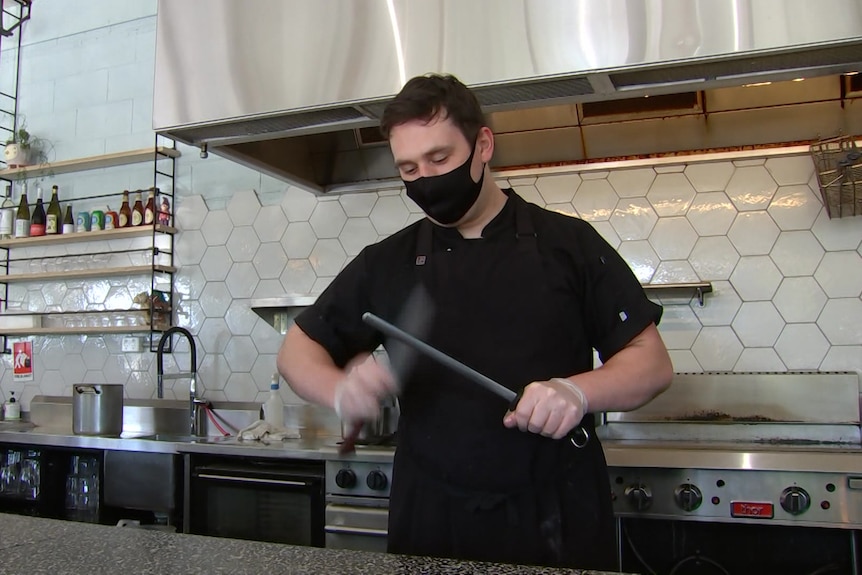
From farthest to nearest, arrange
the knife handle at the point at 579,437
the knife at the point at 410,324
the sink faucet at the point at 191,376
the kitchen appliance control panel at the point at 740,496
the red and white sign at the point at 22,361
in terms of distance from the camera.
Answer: the red and white sign at the point at 22,361
the sink faucet at the point at 191,376
the kitchen appliance control panel at the point at 740,496
the knife at the point at 410,324
the knife handle at the point at 579,437

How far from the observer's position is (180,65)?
2658mm

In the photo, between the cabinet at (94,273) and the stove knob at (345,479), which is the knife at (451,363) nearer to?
the stove knob at (345,479)

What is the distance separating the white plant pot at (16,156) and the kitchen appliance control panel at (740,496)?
360 cm

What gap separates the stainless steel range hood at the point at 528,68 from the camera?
2.04 meters

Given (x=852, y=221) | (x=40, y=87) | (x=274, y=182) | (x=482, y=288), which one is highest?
(x=40, y=87)

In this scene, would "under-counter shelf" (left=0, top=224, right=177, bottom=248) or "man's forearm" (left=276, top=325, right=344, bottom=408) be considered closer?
"man's forearm" (left=276, top=325, right=344, bottom=408)

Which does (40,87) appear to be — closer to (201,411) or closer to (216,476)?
(201,411)

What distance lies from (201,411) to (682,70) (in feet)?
8.01

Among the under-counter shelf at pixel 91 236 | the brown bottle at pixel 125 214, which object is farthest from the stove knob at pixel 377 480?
the brown bottle at pixel 125 214

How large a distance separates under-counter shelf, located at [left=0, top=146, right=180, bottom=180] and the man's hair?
2.57 m

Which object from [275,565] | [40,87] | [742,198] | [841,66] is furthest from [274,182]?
[275,565]

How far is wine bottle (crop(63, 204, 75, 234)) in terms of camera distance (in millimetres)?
3854

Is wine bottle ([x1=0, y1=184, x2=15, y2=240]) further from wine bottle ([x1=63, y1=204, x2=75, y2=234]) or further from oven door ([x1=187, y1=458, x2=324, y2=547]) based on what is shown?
oven door ([x1=187, y1=458, x2=324, y2=547])

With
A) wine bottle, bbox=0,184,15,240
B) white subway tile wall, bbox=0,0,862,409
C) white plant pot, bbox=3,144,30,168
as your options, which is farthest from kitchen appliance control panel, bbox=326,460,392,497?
white plant pot, bbox=3,144,30,168
